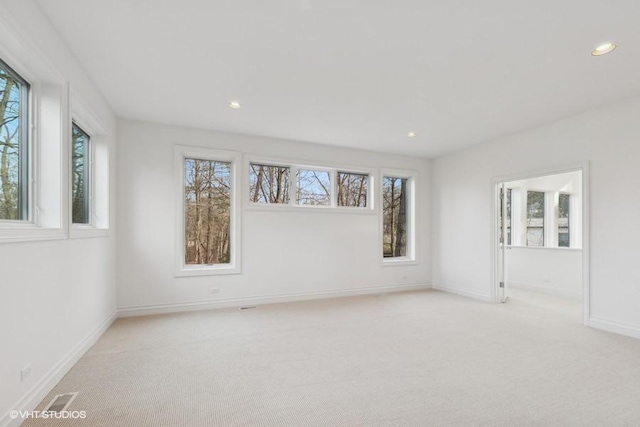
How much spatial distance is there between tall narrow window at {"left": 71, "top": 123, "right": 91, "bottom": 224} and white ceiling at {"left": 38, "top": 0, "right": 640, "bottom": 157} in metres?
0.57

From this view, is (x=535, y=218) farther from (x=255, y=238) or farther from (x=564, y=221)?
(x=255, y=238)

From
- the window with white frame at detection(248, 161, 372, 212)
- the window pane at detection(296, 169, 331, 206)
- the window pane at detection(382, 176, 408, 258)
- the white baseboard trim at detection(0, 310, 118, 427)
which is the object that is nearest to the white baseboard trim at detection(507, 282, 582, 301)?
the window pane at detection(382, 176, 408, 258)

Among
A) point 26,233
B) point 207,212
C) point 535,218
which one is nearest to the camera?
point 26,233

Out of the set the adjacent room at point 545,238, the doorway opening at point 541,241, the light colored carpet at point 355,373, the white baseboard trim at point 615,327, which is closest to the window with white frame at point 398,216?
the doorway opening at point 541,241

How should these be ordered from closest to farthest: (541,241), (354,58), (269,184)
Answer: (354,58)
(269,184)
(541,241)

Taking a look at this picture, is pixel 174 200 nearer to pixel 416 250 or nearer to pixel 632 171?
pixel 416 250

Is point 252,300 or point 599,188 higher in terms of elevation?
point 599,188

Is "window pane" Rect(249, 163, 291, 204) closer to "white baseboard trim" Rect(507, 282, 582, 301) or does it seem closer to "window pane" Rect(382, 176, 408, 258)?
"window pane" Rect(382, 176, 408, 258)

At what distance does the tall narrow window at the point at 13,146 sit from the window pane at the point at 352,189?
4.13m

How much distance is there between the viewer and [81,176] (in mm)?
3266

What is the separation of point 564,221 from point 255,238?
610 cm

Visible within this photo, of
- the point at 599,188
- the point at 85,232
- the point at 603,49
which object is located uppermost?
the point at 603,49

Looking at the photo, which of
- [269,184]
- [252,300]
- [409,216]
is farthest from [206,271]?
[409,216]

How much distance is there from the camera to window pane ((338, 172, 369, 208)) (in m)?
5.57
